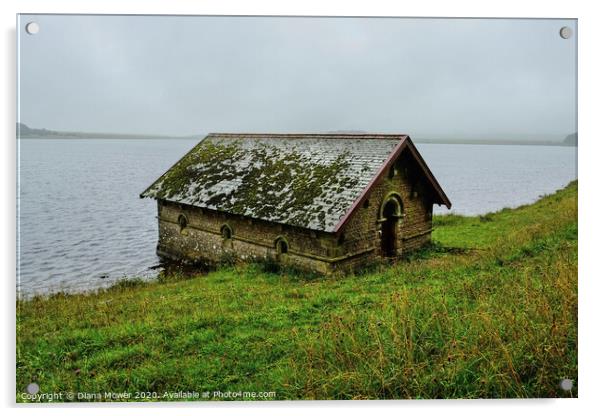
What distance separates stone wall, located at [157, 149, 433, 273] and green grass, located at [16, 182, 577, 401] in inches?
78.4

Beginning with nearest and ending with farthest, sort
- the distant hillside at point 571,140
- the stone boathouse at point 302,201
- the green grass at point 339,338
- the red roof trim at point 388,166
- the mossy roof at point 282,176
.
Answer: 1. the green grass at point 339,338
2. the distant hillside at point 571,140
3. the red roof trim at point 388,166
4. the stone boathouse at point 302,201
5. the mossy roof at point 282,176

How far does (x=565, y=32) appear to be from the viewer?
783 centimetres

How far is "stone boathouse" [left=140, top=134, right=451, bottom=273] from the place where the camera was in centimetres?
1259

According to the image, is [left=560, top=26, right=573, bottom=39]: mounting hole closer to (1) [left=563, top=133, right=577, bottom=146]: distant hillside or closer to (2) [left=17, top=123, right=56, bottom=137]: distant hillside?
(1) [left=563, top=133, right=577, bottom=146]: distant hillside

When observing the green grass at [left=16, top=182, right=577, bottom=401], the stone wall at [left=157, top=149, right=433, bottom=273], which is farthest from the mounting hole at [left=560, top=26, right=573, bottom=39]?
the stone wall at [left=157, top=149, right=433, bottom=273]

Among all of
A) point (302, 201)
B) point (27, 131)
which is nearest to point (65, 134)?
point (27, 131)

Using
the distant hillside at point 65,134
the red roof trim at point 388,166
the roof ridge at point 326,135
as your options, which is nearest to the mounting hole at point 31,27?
the distant hillside at point 65,134

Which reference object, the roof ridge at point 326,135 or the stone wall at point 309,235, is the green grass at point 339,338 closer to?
the stone wall at point 309,235

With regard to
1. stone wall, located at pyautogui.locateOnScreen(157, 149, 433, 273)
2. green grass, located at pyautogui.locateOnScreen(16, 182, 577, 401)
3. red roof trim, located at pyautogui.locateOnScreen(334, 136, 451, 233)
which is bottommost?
green grass, located at pyautogui.locateOnScreen(16, 182, 577, 401)

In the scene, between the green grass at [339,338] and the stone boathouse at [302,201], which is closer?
the green grass at [339,338]

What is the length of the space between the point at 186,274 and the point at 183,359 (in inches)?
337

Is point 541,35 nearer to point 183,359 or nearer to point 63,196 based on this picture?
point 183,359

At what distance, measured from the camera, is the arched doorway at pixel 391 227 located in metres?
14.3

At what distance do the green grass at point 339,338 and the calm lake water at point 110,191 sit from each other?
139cm
